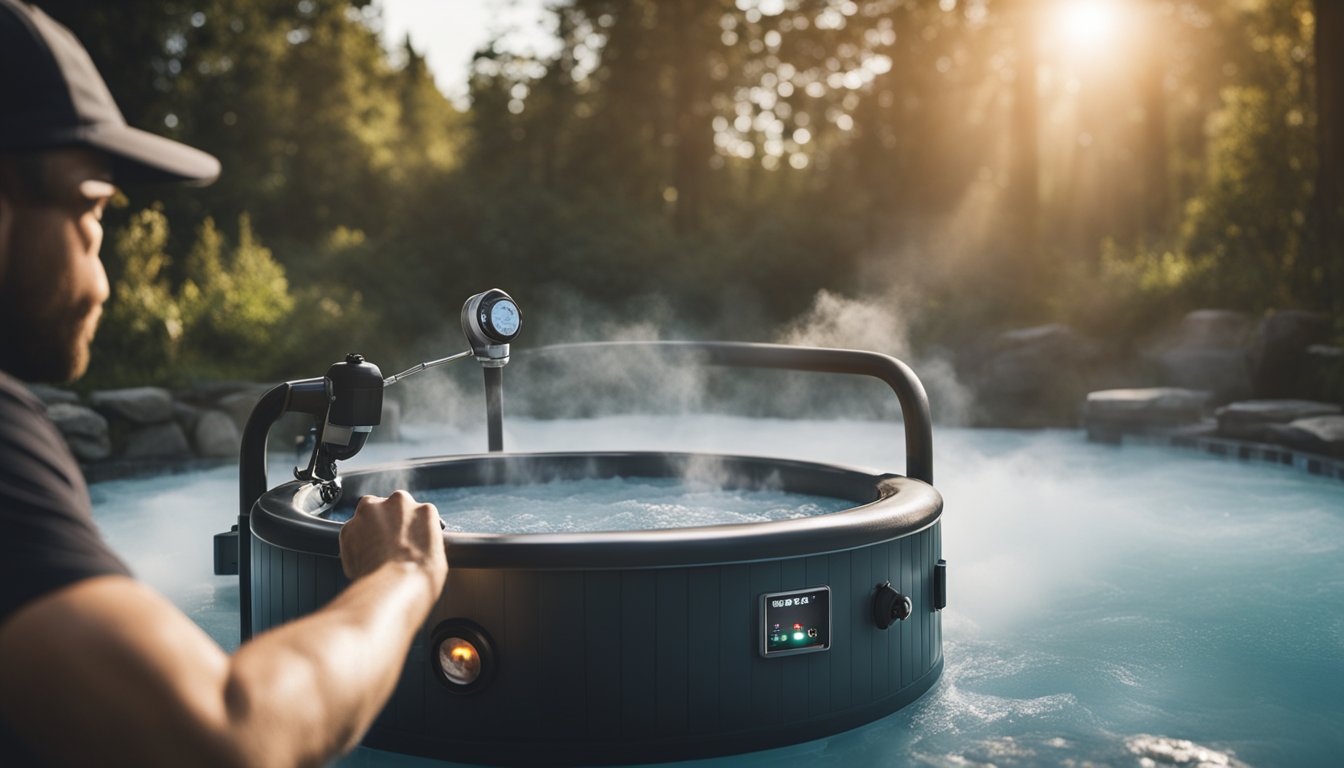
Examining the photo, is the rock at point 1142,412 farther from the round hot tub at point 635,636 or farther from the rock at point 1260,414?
the round hot tub at point 635,636

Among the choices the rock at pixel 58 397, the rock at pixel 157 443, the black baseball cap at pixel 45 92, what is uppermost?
the black baseball cap at pixel 45 92

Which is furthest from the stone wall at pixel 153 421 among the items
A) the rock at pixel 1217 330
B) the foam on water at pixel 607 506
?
the rock at pixel 1217 330

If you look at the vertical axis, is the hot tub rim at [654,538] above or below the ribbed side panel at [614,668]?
above

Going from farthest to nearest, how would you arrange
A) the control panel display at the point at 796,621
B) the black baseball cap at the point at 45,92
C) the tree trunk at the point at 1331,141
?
the tree trunk at the point at 1331,141 < the control panel display at the point at 796,621 < the black baseball cap at the point at 45,92

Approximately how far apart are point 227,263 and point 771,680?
14316 mm

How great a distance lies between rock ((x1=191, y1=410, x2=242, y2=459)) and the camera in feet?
29.2

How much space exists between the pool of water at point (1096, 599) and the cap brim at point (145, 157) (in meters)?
2.24

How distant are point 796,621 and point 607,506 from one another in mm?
1985

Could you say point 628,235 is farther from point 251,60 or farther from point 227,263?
point 251,60

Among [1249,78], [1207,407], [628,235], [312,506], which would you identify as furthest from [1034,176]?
[312,506]

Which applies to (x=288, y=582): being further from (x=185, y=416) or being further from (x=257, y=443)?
(x=185, y=416)

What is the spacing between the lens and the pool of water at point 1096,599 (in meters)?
3.20

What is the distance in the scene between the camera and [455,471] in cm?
502

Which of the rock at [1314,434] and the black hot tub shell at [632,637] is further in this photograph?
the rock at [1314,434]
